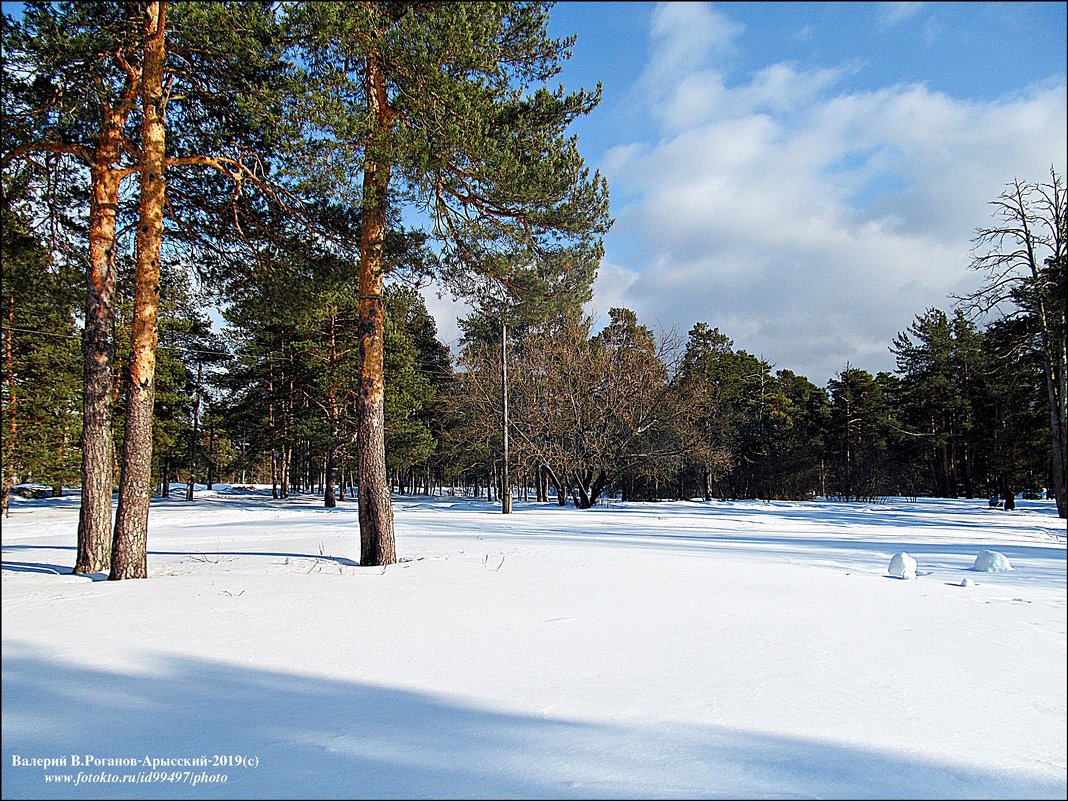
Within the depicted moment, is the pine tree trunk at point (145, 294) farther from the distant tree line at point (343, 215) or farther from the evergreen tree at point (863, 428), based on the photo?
the evergreen tree at point (863, 428)

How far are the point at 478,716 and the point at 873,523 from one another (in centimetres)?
783

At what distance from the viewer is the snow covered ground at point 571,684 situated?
210 cm

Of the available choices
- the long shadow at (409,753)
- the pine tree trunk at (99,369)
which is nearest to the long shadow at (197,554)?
the pine tree trunk at (99,369)

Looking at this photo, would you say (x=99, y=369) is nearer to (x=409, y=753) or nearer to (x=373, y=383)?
(x=373, y=383)

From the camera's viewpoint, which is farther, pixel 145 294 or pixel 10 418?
pixel 10 418

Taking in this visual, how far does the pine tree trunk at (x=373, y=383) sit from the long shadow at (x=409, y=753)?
17.6 ft

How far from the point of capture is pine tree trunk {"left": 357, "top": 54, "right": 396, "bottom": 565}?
8.71m

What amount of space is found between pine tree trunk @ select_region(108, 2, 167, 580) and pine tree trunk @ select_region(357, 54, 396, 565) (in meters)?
2.57

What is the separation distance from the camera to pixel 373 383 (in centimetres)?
913

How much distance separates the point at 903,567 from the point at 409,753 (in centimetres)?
323

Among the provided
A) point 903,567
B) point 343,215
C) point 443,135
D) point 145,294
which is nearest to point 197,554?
point 145,294

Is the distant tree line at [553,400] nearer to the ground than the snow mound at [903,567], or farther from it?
farther from it

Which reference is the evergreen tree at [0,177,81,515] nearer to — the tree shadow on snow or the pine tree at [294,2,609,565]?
the tree shadow on snow

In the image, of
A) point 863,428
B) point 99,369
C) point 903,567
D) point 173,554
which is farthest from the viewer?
point 173,554
